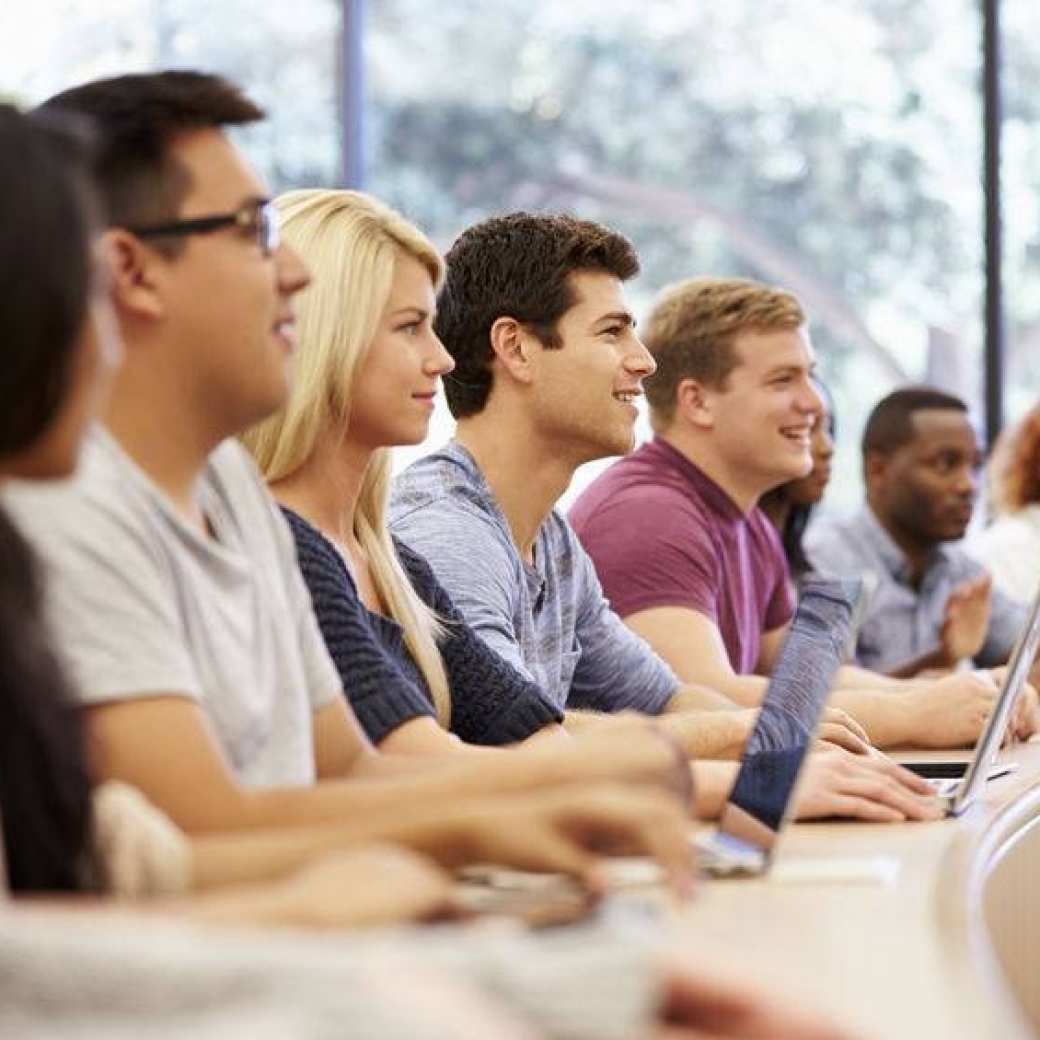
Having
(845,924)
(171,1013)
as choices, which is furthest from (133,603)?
(171,1013)

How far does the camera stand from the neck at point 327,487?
2.58 metres

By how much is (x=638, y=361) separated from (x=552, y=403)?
0.16m

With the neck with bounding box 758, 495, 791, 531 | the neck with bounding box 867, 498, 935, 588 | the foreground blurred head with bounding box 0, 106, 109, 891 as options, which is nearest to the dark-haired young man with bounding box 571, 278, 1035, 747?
the neck with bounding box 758, 495, 791, 531

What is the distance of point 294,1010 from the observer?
40.4 inches

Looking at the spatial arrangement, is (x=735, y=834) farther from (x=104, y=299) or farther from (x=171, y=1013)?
(x=171, y=1013)

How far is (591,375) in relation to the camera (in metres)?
3.53

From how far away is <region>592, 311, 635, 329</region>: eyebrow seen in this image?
11.7 feet

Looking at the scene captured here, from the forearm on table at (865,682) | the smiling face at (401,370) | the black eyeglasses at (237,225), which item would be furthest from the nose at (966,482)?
the black eyeglasses at (237,225)

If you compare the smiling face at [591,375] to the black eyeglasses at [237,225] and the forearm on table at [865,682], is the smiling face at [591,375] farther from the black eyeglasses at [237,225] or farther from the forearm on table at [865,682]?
the black eyeglasses at [237,225]

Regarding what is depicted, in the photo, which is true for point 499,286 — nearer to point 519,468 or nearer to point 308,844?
point 519,468

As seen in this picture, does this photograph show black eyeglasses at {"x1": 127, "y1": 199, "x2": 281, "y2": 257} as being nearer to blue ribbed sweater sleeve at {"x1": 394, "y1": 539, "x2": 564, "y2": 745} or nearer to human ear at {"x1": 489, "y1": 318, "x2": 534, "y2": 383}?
blue ribbed sweater sleeve at {"x1": 394, "y1": 539, "x2": 564, "y2": 745}

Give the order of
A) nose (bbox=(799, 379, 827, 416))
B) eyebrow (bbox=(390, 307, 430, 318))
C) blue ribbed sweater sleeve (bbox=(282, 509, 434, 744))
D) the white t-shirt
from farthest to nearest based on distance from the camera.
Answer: the white t-shirt < nose (bbox=(799, 379, 827, 416)) < eyebrow (bbox=(390, 307, 430, 318)) < blue ribbed sweater sleeve (bbox=(282, 509, 434, 744))

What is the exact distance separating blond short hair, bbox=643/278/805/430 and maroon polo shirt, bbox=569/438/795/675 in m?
0.13

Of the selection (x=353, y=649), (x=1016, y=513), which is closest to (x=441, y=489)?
(x=353, y=649)
